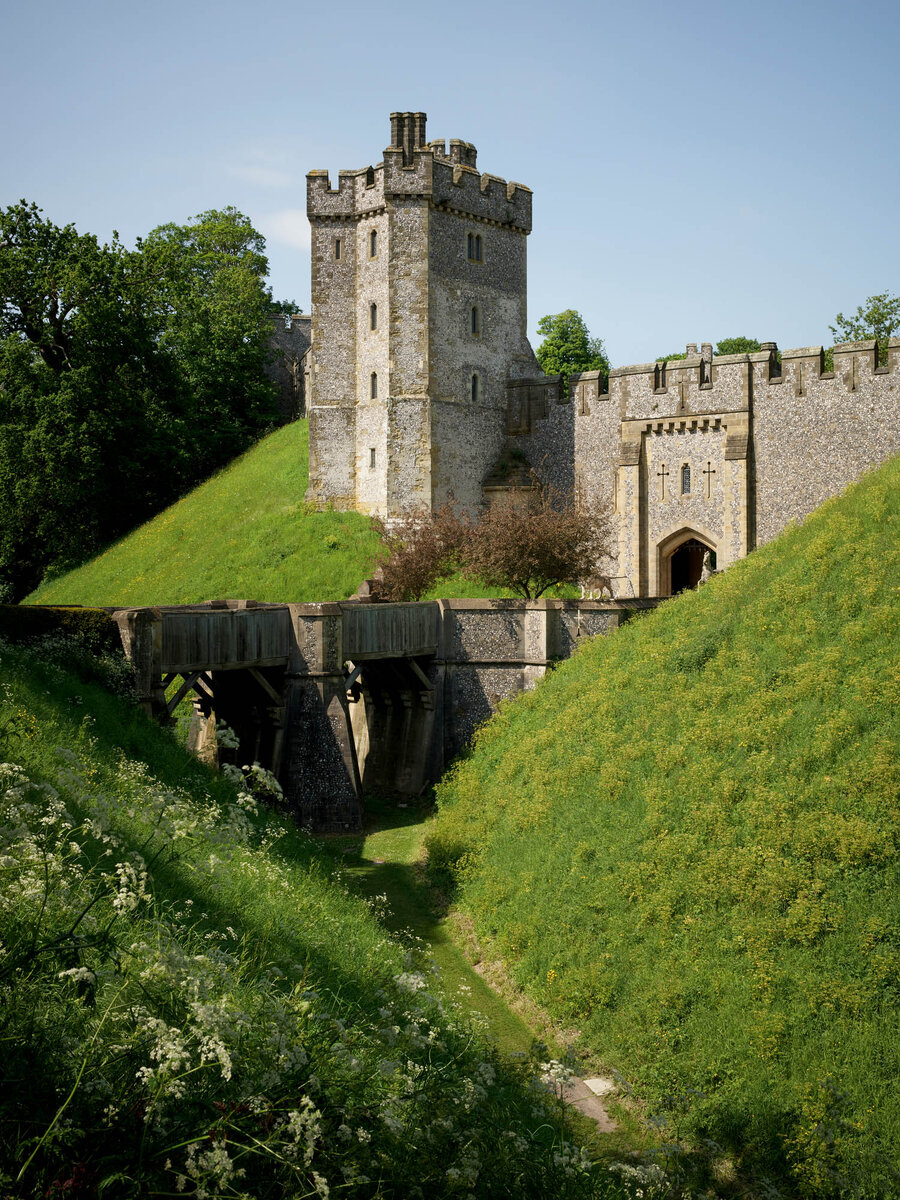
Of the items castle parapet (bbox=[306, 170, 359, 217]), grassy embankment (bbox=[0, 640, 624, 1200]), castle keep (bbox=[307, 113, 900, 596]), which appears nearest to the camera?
grassy embankment (bbox=[0, 640, 624, 1200])

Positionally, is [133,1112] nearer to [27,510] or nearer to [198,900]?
[198,900]

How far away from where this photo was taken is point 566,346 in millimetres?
60000

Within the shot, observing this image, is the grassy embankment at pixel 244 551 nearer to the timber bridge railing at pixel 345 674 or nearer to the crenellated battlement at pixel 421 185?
the timber bridge railing at pixel 345 674

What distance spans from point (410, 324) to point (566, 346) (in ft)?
92.6

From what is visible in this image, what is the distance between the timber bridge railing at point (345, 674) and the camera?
63.7 ft

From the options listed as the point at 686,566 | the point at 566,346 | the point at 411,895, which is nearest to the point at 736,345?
the point at 566,346

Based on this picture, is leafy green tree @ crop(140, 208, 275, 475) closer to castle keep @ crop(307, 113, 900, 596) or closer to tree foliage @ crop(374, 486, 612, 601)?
castle keep @ crop(307, 113, 900, 596)

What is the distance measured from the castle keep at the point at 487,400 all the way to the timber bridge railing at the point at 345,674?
796 centimetres

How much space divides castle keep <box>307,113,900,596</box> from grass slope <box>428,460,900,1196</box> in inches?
415

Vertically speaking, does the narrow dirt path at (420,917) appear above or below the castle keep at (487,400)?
below

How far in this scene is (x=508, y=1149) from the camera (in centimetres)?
576

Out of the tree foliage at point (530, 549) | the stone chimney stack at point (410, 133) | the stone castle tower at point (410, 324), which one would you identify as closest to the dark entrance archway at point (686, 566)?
Answer: the stone castle tower at point (410, 324)

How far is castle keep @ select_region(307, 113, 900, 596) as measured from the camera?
106 feet

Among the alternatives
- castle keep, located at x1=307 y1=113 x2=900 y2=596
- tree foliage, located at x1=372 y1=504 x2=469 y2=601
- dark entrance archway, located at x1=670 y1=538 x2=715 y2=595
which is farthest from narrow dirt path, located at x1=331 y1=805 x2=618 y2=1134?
dark entrance archway, located at x1=670 y1=538 x2=715 y2=595
